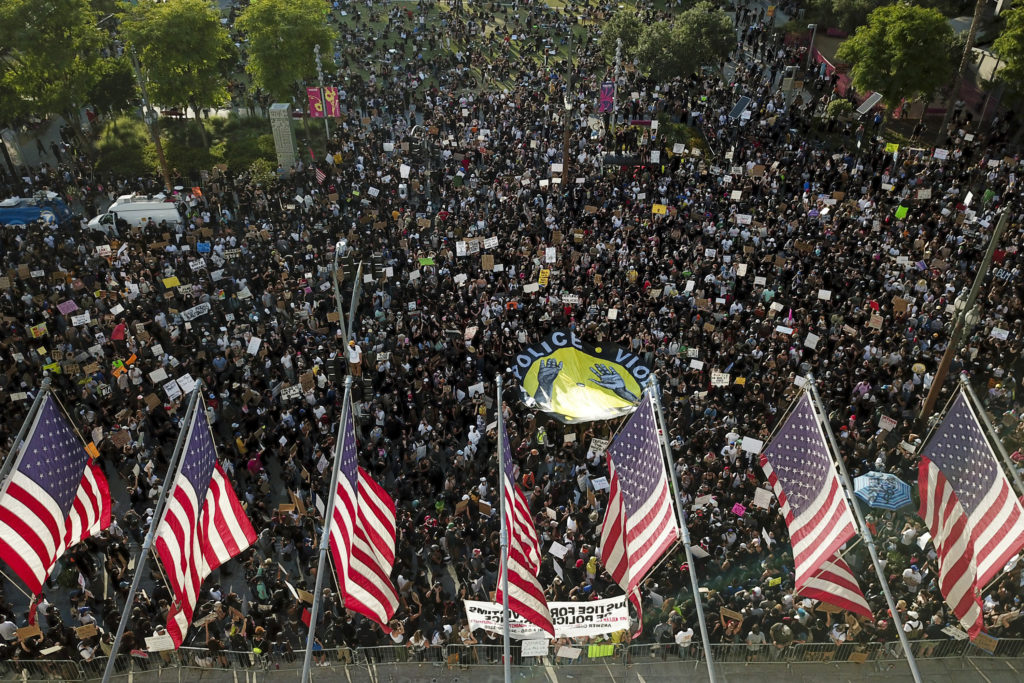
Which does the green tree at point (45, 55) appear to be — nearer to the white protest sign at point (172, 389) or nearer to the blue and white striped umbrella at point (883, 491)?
the white protest sign at point (172, 389)

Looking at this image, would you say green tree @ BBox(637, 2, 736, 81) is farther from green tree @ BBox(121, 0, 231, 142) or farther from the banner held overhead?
the banner held overhead

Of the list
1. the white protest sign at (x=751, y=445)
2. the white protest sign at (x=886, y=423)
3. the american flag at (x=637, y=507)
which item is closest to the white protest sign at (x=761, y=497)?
the white protest sign at (x=751, y=445)

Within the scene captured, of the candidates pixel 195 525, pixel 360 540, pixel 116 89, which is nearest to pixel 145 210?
pixel 116 89

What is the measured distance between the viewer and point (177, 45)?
38562 millimetres

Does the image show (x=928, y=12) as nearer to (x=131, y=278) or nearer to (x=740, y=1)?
(x=740, y=1)

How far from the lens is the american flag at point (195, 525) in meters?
11.6

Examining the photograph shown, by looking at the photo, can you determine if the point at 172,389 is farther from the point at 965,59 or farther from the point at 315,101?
the point at 965,59

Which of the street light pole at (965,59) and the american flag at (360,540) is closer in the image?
the american flag at (360,540)

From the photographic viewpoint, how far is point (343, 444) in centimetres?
1222

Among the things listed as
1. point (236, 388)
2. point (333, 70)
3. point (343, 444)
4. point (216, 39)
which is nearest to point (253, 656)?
point (343, 444)

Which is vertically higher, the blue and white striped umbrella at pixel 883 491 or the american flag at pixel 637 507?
the american flag at pixel 637 507

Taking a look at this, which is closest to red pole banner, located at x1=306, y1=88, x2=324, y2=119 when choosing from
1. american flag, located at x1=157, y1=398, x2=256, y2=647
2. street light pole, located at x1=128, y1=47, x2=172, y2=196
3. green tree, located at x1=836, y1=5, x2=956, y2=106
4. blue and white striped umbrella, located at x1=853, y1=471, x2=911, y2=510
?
street light pole, located at x1=128, y1=47, x2=172, y2=196

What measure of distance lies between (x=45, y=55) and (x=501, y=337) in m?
28.5

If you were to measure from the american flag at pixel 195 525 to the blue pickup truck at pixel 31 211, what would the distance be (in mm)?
26817
